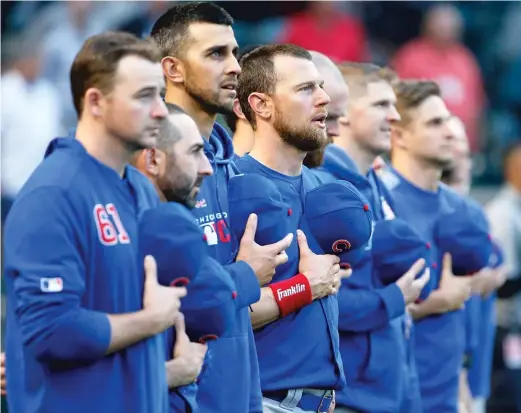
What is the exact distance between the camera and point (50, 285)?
366 centimetres

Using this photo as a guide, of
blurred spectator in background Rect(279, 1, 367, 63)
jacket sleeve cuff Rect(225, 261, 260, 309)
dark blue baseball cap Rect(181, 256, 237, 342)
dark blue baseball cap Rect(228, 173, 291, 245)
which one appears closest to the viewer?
dark blue baseball cap Rect(181, 256, 237, 342)

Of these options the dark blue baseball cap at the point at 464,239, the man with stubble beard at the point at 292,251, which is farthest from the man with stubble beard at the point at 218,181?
the dark blue baseball cap at the point at 464,239

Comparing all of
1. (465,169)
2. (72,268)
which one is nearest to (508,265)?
(465,169)

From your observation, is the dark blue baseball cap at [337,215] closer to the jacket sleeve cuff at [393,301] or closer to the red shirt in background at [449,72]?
the jacket sleeve cuff at [393,301]

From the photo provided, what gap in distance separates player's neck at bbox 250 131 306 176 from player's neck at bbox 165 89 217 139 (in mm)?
476

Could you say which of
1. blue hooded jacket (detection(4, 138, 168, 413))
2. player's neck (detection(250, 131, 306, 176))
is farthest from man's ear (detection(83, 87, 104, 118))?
player's neck (detection(250, 131, 306, 176))

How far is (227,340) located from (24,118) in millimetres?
6562

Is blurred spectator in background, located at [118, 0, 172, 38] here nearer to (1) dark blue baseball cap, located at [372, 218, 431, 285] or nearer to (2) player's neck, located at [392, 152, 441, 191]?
(2) player's neck, located at [392, 152, 441, 191]

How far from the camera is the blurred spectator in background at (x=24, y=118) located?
10.6 metres

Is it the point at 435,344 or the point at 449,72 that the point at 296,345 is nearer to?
the point at 435,344

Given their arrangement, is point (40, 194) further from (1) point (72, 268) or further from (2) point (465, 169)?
(2) point (465, 169)

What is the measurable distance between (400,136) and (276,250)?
2.64 m

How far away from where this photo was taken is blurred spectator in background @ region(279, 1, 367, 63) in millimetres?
12672

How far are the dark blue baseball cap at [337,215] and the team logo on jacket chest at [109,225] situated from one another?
1.48m
